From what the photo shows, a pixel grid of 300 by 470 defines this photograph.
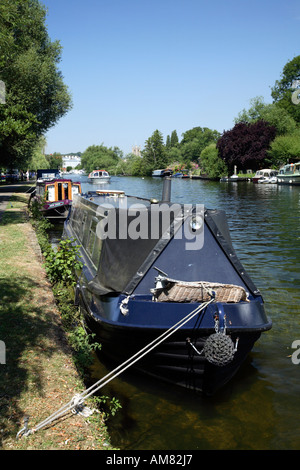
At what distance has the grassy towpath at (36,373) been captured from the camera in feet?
14.1

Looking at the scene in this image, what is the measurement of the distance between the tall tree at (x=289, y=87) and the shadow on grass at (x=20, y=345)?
274ft

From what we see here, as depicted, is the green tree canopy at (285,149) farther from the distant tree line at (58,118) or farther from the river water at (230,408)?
the river water at (230,408)

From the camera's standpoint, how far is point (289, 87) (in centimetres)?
9144

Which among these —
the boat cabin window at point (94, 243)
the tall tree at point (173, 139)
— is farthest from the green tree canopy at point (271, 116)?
the tall tree at point (173, 139)

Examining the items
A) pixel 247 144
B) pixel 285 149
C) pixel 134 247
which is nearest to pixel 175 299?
pixel 134 247

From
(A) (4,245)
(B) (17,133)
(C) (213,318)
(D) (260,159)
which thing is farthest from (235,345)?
(D) (260,159)

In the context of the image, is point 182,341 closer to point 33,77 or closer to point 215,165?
point 33,77

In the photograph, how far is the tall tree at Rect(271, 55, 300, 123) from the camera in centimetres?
8361

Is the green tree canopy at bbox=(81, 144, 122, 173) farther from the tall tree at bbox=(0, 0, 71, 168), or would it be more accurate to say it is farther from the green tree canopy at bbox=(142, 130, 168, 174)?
the tall tree at bbox=(0, 0, 71, 168)

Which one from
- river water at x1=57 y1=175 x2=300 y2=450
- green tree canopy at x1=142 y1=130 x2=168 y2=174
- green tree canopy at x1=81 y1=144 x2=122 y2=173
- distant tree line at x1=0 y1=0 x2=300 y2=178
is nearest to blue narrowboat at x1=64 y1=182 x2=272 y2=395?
river water at x1=57 y1=175 x2=300 y2=450

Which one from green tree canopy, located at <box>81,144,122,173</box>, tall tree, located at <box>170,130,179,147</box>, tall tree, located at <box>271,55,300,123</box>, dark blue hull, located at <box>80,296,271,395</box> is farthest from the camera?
tall tree, located at <box>170,130,179,147</box>

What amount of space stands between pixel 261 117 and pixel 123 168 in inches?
3631

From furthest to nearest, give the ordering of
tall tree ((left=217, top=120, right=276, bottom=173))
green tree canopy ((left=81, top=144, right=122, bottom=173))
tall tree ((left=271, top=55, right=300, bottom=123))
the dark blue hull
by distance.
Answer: green tree canopy ((left=81, top=144, right=122, bottom=173)) < tall tree ((left=271, top=55, right=300, bottom=123)) < tall tree ((left=217, top=120, right=276, bottom=173)) < the dark blue hull
